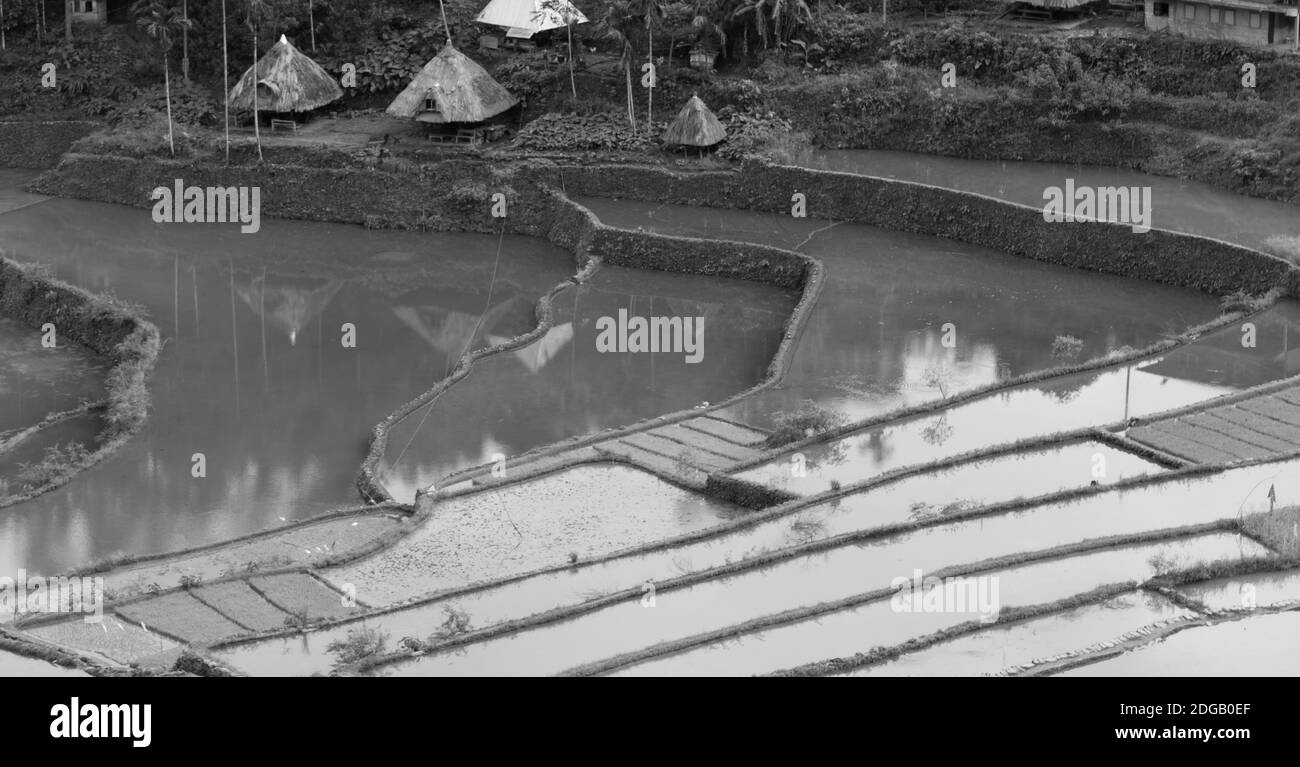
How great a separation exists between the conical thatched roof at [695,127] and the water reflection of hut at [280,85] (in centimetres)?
701

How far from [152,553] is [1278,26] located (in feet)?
68.8

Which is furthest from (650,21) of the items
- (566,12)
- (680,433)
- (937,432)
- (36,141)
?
(937,432)

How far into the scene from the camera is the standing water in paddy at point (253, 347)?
2198cm

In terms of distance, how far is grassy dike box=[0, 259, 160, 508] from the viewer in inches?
958

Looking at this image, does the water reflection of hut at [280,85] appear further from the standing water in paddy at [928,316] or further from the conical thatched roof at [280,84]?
the standing water in paddy at [928,316]

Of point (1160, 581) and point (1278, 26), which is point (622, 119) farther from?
point (1160, 581)

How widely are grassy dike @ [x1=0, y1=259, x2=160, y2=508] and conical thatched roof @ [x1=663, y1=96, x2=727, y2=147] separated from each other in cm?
966

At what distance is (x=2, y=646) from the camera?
58.6ft

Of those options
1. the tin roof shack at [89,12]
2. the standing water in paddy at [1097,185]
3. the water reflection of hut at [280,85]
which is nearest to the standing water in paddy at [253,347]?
the water reflection of hut at [280,85]

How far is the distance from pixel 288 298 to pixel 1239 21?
16.4 meters

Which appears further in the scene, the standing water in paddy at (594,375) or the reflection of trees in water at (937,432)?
the standing water in paddy at (594,375)

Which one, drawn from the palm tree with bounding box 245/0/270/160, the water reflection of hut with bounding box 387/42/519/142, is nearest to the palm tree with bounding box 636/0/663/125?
the water reflection of hut with bounding box 387/42/519/142

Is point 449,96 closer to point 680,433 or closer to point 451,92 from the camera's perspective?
point 451,92

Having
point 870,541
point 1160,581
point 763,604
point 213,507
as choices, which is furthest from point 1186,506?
point 213,507
